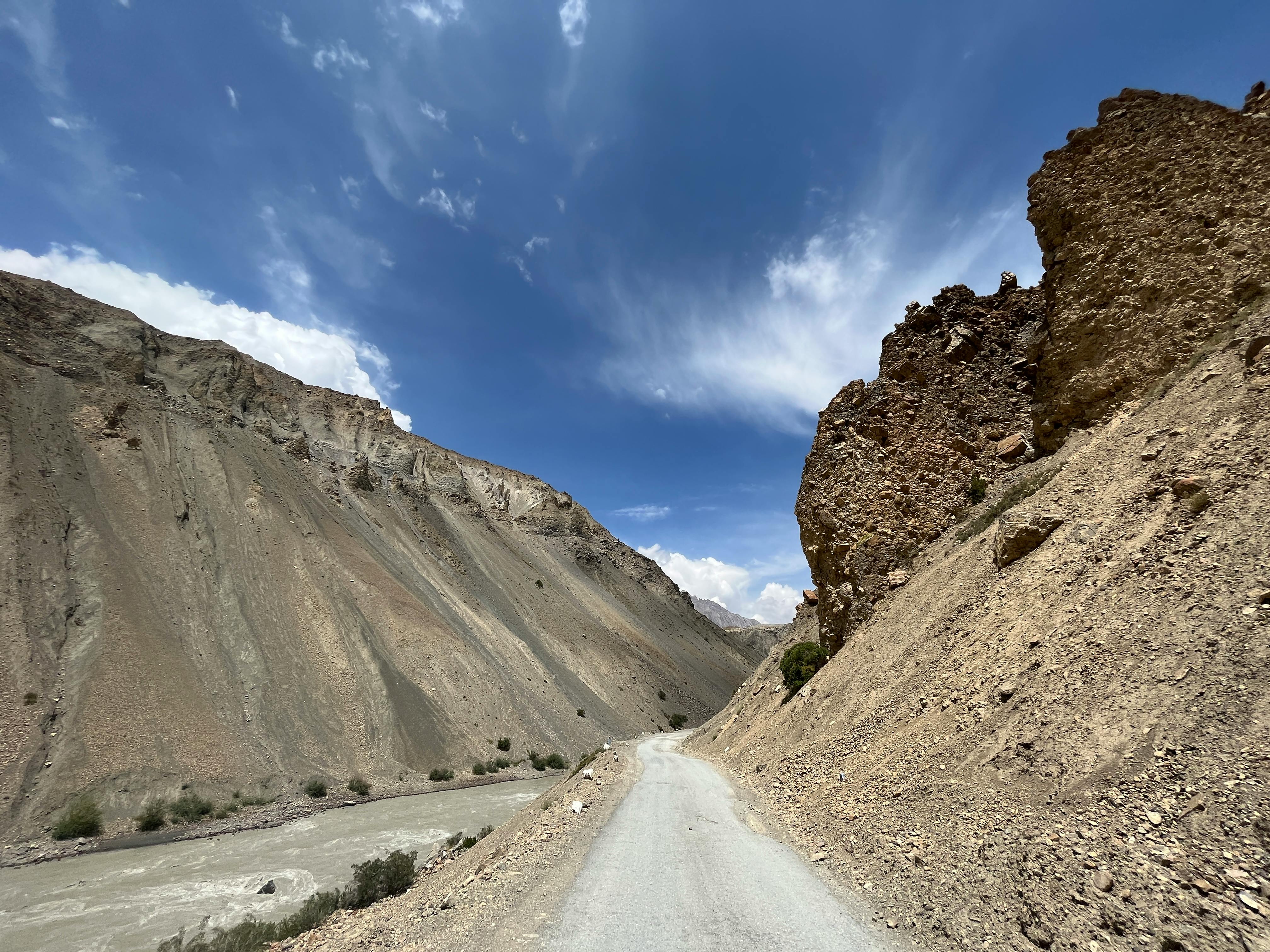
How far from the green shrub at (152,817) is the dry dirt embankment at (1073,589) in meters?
20.4

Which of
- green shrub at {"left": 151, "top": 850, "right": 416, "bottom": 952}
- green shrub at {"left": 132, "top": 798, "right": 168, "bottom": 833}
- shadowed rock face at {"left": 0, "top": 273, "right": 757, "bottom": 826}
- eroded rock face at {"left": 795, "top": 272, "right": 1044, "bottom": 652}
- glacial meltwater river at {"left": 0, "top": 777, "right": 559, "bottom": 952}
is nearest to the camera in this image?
green shrub at {"left": 151, "top": 850, "right": 416, "bottom": 952}

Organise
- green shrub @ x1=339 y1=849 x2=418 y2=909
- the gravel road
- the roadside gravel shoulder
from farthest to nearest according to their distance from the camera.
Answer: green shrub @ x1=339 y1=849 x2=418 y2=909
the roadside gravel shoulder
the gravel road

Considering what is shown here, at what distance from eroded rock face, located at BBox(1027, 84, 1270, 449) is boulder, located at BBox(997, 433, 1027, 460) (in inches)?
22.8

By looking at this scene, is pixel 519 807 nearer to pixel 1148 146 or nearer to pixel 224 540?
pixel 224 540

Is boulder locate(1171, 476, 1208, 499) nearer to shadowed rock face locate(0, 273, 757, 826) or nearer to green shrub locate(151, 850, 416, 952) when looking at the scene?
green shrub locate(151, 850, 416, 952)

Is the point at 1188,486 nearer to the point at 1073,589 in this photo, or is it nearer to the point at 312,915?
the point at 1073,589

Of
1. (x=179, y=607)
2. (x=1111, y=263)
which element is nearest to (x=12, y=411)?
(x=179, y=607)

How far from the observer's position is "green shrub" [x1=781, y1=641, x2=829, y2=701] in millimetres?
17922

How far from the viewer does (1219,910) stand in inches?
126

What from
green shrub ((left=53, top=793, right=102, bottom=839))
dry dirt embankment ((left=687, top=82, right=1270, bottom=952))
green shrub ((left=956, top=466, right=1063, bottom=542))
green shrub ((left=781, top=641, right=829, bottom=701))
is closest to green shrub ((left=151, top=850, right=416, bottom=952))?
dry dirt embankment ((left=687, top=82, right=1270, bottom=952))

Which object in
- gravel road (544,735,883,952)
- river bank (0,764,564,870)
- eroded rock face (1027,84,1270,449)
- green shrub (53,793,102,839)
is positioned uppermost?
eroded rock face (1027,84,1270,449)

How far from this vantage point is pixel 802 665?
728 inches

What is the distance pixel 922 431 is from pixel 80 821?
29012 millimetres

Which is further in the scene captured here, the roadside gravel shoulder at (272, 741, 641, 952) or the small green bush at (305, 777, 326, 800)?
the small green bush at (305, 777, 326, 800)
